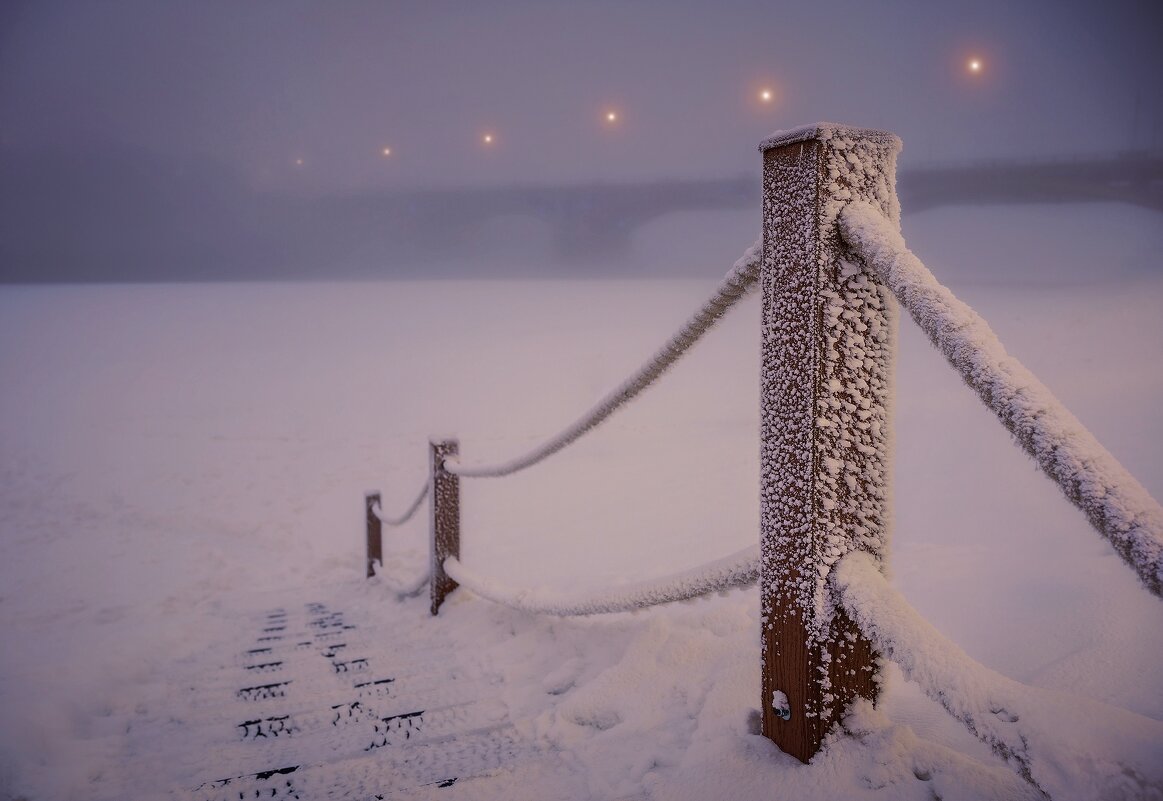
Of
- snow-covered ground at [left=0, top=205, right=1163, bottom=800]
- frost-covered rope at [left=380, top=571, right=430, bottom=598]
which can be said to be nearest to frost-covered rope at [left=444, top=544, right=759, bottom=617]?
snow-covered ground at [left=0, top=205, right=1163, bottom=800]

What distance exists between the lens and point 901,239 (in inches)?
41.7

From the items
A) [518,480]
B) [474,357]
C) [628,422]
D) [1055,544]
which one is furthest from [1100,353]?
[474,357]

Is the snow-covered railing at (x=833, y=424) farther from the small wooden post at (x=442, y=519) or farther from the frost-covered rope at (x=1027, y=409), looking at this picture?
the small wooden post at (x=442, y=519)

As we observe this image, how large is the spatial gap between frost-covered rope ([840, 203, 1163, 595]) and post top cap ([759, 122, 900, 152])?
14cm

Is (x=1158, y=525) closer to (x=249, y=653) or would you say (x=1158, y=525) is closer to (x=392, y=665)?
(x=392, y=665)

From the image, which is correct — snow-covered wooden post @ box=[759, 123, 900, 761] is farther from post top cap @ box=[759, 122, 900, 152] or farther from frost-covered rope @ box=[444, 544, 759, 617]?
frost-covered rope @ box=[444, 544, 759, 617]

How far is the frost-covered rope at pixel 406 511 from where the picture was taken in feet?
12.3

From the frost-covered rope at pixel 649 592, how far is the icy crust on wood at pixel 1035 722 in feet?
1.38

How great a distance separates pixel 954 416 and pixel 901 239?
12571 mm

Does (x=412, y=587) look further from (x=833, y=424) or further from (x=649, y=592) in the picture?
(x=833, y=424)

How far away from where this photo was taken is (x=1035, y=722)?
830mm

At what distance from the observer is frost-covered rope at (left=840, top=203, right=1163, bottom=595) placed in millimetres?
691

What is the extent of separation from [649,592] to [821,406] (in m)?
0.86

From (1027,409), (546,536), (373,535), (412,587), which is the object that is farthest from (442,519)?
(546,536)
